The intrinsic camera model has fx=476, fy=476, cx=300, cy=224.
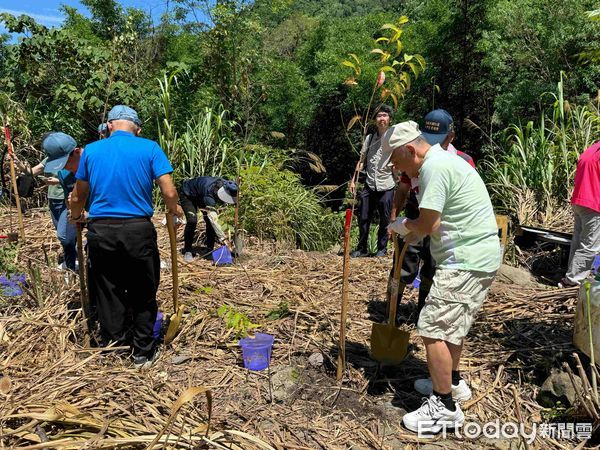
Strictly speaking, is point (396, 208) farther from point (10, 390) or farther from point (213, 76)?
point (213, 76)

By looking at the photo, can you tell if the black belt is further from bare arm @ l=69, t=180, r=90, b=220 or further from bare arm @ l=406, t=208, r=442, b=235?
bare arm @ l=406, t=208, r=442, b=235

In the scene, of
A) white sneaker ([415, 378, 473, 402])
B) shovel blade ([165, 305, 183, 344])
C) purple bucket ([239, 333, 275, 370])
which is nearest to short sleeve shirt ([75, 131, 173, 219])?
shovel blade ([165, 305, 183, 344])

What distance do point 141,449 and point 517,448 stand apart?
175 centimetres

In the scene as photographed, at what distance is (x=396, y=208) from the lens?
135 inches

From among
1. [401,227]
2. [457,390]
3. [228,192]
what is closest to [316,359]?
[457,390]

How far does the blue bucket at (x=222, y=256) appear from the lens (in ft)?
16.5

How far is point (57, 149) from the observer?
374 centimetres

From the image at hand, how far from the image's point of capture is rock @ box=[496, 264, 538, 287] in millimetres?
4477

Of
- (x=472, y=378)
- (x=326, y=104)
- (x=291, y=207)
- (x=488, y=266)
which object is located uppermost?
(x=326, y=104)

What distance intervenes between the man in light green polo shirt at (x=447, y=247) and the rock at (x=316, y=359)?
2.66 ft

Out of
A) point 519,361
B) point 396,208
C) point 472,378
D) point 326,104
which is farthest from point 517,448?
point 326,104
